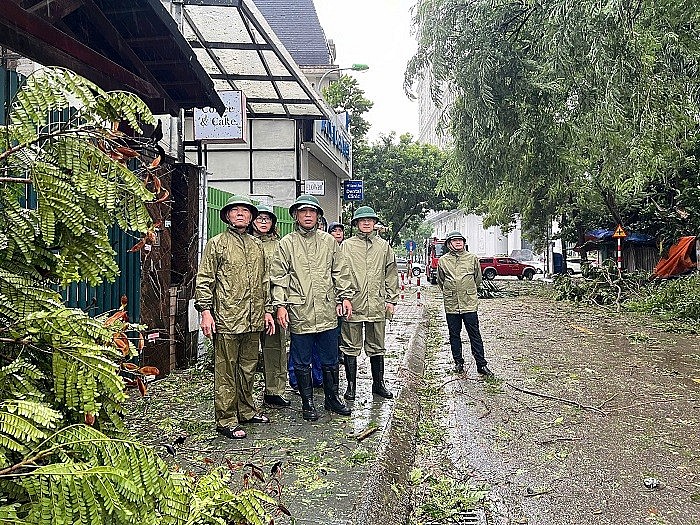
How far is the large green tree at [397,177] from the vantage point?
45.4 meters

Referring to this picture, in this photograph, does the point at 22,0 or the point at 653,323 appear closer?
the point at 22,0

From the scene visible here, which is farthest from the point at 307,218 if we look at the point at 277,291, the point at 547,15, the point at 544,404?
the point at 547,15

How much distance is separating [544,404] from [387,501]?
3635 mm

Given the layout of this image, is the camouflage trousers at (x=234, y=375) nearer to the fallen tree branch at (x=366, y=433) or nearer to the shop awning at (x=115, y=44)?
the fallen tree branch at (x=366, y=433)

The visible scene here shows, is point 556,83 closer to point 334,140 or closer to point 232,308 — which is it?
point 232,308

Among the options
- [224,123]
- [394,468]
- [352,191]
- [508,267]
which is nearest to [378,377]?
[394,468]

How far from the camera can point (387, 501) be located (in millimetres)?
4887

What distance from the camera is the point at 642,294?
21516 mm

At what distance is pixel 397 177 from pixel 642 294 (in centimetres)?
2565

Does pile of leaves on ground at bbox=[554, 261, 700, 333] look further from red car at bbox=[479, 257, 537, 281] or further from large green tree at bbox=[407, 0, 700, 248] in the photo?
red car at bbox=[479, 257, 537, 281]

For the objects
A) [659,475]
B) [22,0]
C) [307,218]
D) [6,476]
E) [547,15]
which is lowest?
[659,475]

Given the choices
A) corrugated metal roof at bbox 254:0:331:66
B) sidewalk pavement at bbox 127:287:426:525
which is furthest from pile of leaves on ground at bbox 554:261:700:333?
corrugated metal roof at bbox 254:0:331:66

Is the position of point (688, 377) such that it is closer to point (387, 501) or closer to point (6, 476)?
point (387, 501)

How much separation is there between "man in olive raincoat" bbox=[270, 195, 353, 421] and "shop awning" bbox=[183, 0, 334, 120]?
388 cm
